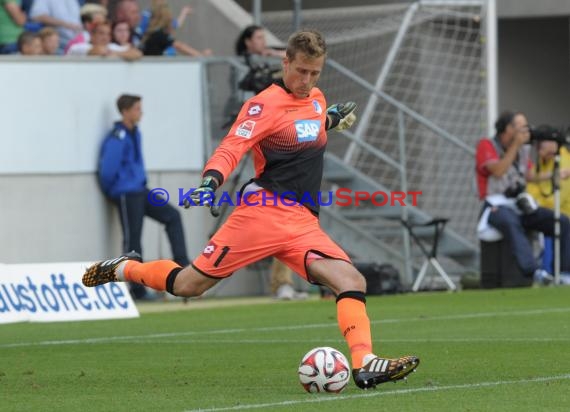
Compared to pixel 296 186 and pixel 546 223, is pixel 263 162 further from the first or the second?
pixel 546 223

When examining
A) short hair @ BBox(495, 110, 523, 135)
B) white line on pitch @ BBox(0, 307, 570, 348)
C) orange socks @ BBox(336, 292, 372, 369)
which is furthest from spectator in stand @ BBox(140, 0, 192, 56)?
orange socks @ BBox(336, 292, 372, 369)

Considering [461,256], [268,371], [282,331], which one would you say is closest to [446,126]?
[461,256]

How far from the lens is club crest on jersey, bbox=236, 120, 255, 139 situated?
8.98 meters

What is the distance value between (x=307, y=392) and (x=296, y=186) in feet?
4.30

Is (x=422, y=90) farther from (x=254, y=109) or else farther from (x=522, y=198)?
(x=254, y=109)

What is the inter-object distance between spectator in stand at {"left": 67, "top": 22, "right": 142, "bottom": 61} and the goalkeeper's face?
10.4 m

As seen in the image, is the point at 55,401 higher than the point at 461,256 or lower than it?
higher

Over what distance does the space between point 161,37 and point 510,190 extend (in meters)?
5.01

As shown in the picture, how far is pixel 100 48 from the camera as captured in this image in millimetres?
19297

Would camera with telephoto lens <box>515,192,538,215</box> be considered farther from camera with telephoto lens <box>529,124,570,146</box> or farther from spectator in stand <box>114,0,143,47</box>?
spectator in stand <box>114,0,143,47</box>

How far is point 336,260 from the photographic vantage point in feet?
29.4

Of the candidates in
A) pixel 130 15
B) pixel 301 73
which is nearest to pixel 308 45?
pixel 301 73

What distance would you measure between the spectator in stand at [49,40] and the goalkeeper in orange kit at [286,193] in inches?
400

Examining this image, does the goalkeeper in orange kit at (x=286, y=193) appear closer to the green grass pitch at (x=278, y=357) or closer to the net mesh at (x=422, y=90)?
the green grass pitch at (x=278, y=357)
